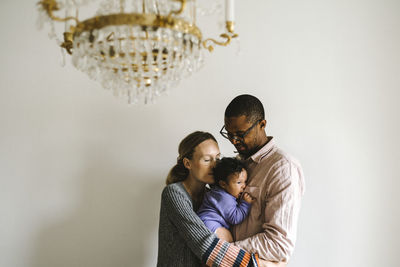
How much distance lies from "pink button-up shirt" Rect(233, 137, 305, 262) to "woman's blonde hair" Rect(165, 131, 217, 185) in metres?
0.31

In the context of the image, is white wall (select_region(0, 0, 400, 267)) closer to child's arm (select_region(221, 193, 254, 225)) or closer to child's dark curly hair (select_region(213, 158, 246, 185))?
child's dark curly hair (select_region(213, 158, 246, 185))

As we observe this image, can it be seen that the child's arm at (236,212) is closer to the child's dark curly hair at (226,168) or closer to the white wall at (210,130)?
the child's dark curly hair at (226,168)

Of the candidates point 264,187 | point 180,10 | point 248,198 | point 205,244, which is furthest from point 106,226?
point 180,10

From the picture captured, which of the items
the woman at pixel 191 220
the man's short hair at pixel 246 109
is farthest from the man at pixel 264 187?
the woman at pixel 191 220

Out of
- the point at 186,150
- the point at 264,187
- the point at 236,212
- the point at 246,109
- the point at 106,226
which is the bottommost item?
Answer: the point at 106,226

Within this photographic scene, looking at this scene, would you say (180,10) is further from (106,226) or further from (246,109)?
(106,226)

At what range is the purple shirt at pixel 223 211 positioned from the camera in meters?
1.71

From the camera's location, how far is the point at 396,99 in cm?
221

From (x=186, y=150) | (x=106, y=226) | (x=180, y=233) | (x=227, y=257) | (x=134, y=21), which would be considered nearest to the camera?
(x=134, y=21)

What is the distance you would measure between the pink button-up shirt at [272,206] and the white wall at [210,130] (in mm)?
521

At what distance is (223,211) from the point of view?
5.62 ft

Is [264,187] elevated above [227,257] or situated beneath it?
elevated above

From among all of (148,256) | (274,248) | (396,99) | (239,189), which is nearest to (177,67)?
(239,189)

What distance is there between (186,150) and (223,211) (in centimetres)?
40
